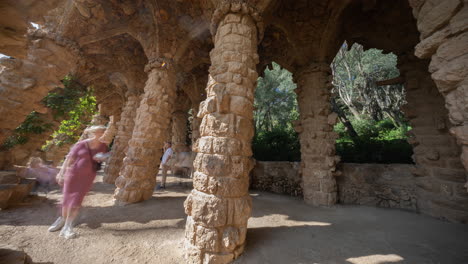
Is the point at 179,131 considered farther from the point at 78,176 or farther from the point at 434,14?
the point at 434,14

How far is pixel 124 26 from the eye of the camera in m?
5.75

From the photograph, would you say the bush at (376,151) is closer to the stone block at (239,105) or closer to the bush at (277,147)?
the bush at (277,147)

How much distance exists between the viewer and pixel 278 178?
22.4 ft

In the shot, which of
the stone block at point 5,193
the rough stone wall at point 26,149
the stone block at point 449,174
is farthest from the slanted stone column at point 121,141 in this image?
the stone block at point 449,174

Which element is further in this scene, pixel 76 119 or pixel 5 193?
pixel 76 119

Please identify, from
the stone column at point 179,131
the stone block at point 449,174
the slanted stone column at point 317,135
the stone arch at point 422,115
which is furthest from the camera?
the stone column at point 179,131

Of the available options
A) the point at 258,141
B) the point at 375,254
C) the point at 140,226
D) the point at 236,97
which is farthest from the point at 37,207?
the point at 258,141

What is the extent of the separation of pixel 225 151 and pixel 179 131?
30.6 feet

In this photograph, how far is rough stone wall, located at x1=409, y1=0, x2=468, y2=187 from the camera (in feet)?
4.85

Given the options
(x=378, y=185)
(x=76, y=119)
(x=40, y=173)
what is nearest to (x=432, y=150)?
(x=378, y=185)

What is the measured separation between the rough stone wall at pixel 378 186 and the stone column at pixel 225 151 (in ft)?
14.2

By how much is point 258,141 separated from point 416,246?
733 cm

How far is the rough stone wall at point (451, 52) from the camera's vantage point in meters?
1.48

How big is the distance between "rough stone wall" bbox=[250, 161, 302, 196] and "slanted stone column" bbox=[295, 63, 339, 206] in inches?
34.8
